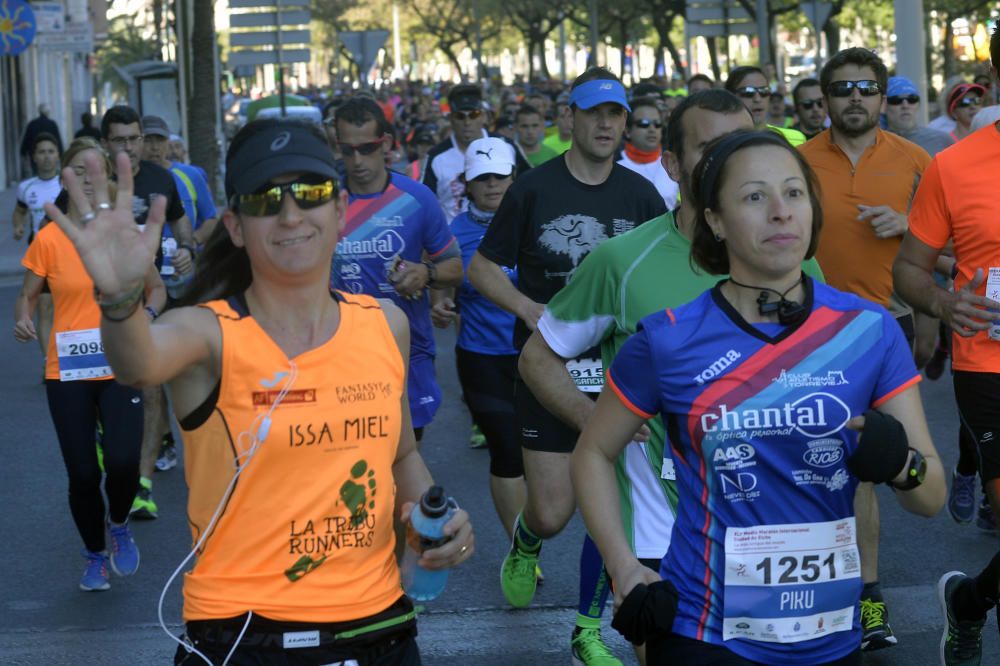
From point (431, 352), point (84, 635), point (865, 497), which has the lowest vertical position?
point (84, 635)

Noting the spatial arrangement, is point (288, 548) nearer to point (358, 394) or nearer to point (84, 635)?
point (358, 394)

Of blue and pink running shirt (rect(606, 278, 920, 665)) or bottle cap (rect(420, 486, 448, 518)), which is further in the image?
bottle cap (rect(420, 486, 448, 518))

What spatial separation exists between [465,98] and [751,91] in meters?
3.14

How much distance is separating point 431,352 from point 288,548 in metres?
4.09

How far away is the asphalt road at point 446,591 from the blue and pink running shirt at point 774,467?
9.21 feet

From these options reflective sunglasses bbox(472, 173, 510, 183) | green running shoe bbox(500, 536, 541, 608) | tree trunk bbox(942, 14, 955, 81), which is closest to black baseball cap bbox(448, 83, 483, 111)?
reflective sunglasses bbox(472, 173, 510, 183)

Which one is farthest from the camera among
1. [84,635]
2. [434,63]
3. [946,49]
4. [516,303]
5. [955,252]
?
[434,63]

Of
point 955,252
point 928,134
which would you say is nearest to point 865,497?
point 955,252

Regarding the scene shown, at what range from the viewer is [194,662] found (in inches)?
139

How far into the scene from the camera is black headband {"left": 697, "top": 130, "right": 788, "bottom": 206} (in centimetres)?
367

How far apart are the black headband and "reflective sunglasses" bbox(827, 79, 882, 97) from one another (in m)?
3.97

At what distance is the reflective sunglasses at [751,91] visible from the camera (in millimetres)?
10750

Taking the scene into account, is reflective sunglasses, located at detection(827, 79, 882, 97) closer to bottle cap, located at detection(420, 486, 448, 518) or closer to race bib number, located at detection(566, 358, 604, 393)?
race bib number, located at detection(566, 358, 604, 393)

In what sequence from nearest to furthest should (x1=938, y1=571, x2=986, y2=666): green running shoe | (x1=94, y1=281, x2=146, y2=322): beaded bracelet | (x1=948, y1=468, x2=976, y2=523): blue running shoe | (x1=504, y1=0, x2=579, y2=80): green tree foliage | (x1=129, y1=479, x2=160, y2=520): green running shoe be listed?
1. (x1=94, y1=281, x2=146, y2=322): beaded bracelet
2. (x1=938, y1=571, x2=986, y2=666): green running shoe
3. (x1=948, y1=468, x2=976, y2=523): blue running shoe
4. (x1=129, y1=479, x2=160, y2=520): green running shoe
5. (x1=504, y1=0, x2=579, y2=80): green tree foliage
